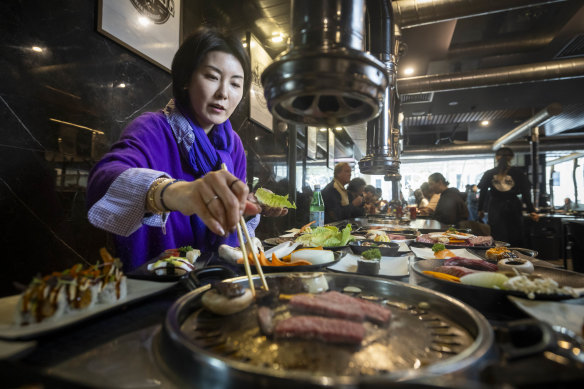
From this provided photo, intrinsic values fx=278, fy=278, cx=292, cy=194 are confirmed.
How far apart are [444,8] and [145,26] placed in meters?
3.48

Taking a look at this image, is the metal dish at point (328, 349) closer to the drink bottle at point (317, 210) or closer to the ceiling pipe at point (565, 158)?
the drink bottle at point (317, 210)

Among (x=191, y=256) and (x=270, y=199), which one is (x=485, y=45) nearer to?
(x=270, y=199)

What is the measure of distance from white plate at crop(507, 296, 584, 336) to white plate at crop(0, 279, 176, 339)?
3.07ft

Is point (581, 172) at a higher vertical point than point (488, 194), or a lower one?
higher

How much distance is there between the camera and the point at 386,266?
1285 mm

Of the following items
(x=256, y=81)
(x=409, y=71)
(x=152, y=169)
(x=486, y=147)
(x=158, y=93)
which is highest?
(x=409, y=71)

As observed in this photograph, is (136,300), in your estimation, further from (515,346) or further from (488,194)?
(488,194)

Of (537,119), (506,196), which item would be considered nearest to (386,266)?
(506,196)

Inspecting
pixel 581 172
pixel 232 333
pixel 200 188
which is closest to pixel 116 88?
pixel 200 188

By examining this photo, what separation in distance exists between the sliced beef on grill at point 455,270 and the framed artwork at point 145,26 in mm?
2356

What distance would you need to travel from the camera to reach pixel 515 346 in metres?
0.53

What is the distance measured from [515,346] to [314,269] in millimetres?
669

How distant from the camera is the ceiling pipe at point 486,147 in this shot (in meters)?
11.3

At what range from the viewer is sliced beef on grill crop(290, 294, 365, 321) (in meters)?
0.66
